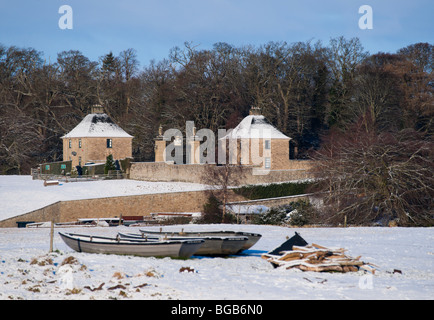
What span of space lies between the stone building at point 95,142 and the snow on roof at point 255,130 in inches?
467

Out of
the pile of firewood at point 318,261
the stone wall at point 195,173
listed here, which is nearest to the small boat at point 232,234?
the pile of firewood at point 318,261

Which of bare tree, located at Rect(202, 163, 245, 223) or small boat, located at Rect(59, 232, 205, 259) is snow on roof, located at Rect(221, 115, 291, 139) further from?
small boat, located at Rect(59, 232, 205, 259)

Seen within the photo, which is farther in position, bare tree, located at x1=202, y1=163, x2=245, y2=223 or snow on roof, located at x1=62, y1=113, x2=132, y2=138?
snow on roof, located at x1=62, y1=113, x2=132, y2=138

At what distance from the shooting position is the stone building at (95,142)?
5681 cm

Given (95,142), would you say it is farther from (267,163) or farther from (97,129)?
(267,163)

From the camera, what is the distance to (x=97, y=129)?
190 ft

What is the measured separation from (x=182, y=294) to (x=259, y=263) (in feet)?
16.2

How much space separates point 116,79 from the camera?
74.6m

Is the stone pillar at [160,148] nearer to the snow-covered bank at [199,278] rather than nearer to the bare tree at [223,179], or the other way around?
the bare tree at [223,179]

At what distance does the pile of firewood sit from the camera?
16.3 metres

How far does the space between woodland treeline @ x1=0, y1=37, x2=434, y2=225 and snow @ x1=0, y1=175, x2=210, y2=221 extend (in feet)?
40.1

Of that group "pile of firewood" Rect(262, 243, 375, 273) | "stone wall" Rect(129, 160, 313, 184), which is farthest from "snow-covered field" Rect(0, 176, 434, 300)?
"stone wall" Rect(129, 160, 313, 184)

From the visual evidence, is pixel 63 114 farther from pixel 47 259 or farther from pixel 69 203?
pixel 47 259
